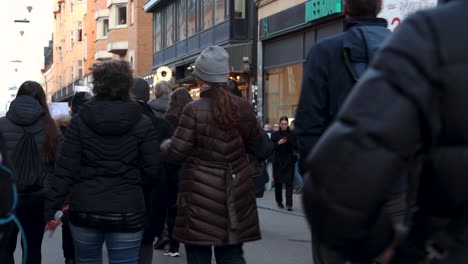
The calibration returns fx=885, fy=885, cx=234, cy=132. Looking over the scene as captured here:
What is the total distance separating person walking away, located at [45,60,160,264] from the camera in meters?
5.29

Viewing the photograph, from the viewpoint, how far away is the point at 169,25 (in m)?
40.4

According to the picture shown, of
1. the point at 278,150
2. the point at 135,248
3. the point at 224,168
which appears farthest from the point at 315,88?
the point at 278,150

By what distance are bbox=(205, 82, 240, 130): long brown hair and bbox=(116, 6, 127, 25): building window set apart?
47.3m

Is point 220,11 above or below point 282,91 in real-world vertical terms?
above

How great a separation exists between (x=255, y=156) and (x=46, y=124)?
1.73 m

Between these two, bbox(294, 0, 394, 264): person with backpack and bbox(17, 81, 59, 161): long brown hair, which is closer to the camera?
bbox(294, 0, 394, 264): person with backpack

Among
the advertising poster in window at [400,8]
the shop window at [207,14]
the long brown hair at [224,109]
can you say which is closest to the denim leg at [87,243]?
the long brown hair at [224,109]

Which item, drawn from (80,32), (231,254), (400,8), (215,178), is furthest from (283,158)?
(80,32)

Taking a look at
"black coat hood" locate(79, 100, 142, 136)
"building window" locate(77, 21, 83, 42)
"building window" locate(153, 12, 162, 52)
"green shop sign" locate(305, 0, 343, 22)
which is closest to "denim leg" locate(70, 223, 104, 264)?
"black coat hood" locate(79, 100, 142, 136)

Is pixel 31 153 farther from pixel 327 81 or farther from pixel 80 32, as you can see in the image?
pixel 80 32

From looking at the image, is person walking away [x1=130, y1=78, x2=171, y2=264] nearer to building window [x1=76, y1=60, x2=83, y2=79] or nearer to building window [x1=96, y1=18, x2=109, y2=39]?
building window [x1=96, y1=18, x2=109, y2=39]

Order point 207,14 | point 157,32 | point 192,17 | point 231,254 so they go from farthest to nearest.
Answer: point 157,32 → point 192,17 → point 207,14 → point 231,254

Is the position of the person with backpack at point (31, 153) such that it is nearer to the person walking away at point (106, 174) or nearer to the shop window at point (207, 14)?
the person walking away at point (106, 174)

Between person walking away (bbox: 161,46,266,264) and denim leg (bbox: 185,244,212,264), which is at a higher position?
person walking away (bbox: 161,46,266,264)
